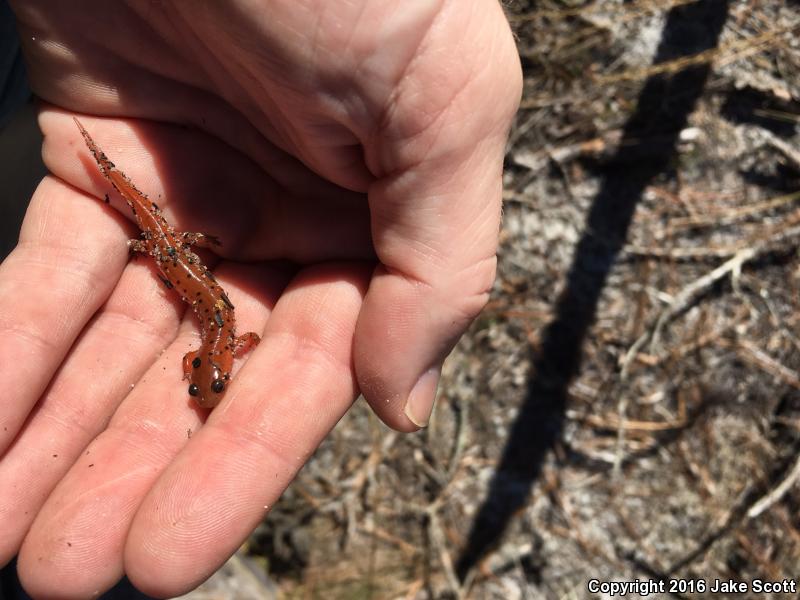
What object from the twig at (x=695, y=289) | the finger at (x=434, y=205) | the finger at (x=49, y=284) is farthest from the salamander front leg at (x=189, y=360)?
the twig at (x=695, y=289)

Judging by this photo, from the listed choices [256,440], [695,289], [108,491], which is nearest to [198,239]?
[256,440]

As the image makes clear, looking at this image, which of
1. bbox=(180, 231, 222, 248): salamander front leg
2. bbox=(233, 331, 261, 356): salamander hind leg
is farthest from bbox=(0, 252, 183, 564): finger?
bbox=(233, 331, 261, 356): salamander hind leg

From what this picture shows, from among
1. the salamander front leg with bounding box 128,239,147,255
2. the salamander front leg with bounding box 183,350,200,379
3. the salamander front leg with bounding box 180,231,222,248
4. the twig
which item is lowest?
the twig

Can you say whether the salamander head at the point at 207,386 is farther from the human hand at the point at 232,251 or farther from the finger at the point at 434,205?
the finger at the point at 434,205

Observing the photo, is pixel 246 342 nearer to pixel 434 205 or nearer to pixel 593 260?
pixel 434 205

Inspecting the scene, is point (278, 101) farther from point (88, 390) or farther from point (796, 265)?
point (796, 265)

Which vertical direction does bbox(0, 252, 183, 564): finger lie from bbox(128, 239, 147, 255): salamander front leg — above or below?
below

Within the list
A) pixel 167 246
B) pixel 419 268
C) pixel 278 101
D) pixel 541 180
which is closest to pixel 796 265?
pixel 541 180

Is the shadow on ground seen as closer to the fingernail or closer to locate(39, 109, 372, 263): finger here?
the fingernail

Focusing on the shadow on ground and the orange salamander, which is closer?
the orange salamander
